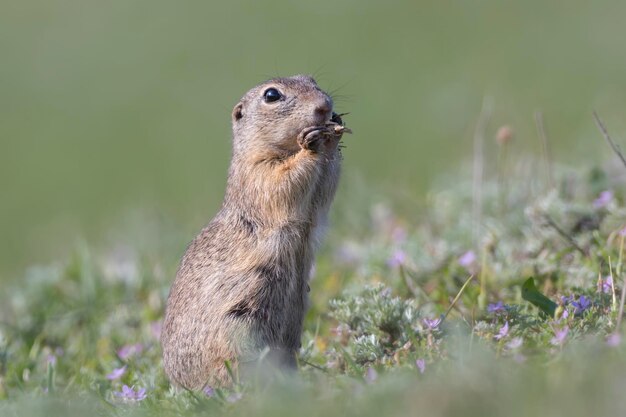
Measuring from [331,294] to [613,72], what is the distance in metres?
8.51

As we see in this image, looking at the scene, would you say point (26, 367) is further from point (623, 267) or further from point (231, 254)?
point (623, 267)

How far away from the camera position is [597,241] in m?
6.12

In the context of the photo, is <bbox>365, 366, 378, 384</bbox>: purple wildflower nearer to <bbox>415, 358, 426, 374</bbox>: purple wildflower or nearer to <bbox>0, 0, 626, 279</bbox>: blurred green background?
<bbox>415, 358, 426, 374</bbox>: purple wildflower

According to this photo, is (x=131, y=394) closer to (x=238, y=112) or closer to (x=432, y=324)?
(x=432, y=324)

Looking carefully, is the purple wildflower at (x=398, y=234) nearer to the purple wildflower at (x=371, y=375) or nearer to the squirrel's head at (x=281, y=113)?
the squirrel's head at (x=281, y=113)

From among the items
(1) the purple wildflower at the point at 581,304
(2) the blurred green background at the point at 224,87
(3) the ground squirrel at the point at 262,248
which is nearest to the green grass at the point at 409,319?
(1) the purple wildflower at the point at 581,304

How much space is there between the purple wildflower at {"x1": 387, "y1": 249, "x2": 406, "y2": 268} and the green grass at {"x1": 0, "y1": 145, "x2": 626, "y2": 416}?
2cm

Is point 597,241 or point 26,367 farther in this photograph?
point 26,367

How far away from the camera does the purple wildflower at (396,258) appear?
21.9 feet

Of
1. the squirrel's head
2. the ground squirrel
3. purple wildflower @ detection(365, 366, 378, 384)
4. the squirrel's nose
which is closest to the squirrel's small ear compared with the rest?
the squirrel's head

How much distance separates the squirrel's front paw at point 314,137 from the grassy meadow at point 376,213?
2.54 feet

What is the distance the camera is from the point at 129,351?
21.4 feet

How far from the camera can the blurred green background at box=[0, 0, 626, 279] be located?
41.1ft

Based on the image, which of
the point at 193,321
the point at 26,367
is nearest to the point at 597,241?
the point at 193,321
